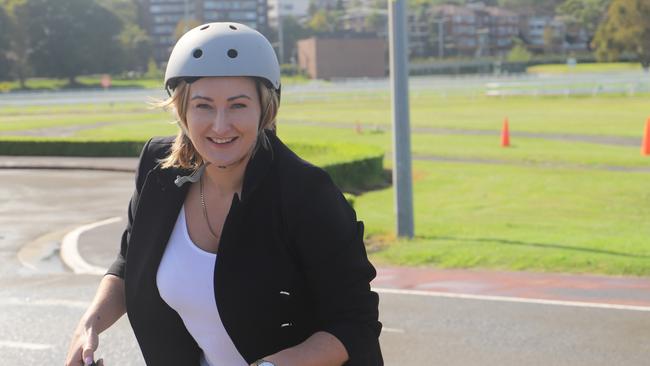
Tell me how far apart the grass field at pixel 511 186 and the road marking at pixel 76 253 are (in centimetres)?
317

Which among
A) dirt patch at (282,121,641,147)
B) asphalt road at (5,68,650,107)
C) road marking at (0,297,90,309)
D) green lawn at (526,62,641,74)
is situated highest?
road marking at (0,297,90,309)

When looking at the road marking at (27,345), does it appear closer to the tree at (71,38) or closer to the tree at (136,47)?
the tree at (71,38)

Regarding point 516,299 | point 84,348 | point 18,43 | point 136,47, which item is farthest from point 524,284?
point 136,47

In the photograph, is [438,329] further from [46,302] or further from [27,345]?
[46,302]

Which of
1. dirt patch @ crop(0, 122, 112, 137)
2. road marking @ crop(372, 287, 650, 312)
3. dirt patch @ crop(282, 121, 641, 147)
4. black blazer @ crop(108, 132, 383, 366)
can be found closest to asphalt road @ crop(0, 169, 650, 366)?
road marking @ crop(372, 287, 650, 312)

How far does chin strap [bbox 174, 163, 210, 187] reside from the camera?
7.76ft

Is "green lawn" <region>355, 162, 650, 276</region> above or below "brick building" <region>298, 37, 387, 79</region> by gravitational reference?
above

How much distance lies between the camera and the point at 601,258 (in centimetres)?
979

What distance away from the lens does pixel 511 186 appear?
1752 centimetres

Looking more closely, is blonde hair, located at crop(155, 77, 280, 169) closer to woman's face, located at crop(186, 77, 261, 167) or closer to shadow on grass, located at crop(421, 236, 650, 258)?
woman's face, located at crop(186, 77, 261, 167)

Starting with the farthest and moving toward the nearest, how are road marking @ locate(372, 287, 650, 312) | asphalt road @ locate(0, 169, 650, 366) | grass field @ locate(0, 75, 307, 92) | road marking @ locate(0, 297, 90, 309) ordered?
grass field @ locate(0, 75, 307, 92)
road marking @ locate(0, 297, 90, 309)
road marking @ locate(372, 287, 650, 312)
asphalt road @ locate(0, 169, 650, 366)

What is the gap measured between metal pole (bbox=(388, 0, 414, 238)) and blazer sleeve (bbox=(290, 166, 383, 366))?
8.96m

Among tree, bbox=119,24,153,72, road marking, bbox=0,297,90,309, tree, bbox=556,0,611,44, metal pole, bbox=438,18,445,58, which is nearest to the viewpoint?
road marking, bbox=0,297,90,309

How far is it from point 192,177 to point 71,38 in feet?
356
